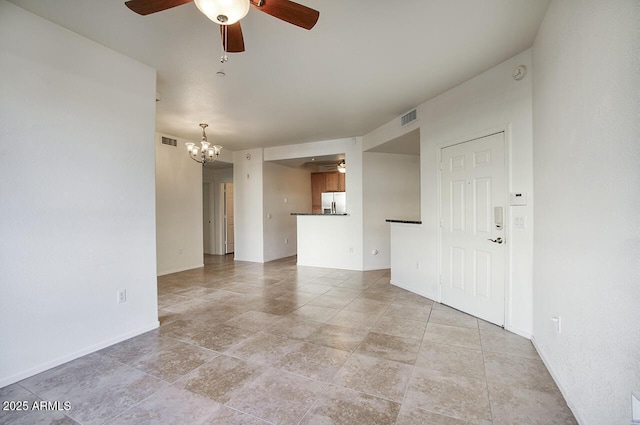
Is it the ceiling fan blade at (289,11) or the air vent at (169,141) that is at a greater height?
the air vent at (169,141)

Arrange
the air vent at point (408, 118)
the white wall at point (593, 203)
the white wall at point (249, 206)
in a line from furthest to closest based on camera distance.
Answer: the white wall at point (249, 206)
the air vent at point (408, 118)
the white wall at point (593, 203)

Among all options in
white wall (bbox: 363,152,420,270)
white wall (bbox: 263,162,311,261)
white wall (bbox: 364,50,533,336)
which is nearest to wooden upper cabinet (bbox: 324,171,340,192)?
white wall (bbox: 263,162,311,261)

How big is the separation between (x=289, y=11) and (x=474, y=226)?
2776 millimetres

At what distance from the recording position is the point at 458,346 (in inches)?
96.4

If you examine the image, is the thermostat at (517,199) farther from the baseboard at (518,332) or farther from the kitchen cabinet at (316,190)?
the kitchen cabinet at (316,190)

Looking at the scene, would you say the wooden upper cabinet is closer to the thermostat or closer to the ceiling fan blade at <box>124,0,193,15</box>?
the thermostat

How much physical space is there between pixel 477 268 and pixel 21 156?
423 centimetres

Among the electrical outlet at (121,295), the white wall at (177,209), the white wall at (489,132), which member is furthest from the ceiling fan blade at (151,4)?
the white wall at (177,209)

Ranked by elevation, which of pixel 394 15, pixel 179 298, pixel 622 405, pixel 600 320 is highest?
pixel 394 15

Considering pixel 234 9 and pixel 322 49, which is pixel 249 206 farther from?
pixel 234 9

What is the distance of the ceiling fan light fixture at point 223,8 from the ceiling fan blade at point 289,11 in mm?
128

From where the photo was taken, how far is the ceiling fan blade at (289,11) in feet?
5.02

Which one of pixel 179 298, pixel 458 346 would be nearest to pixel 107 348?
pixel 179 298

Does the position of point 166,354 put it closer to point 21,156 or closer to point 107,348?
A: point 107,348
